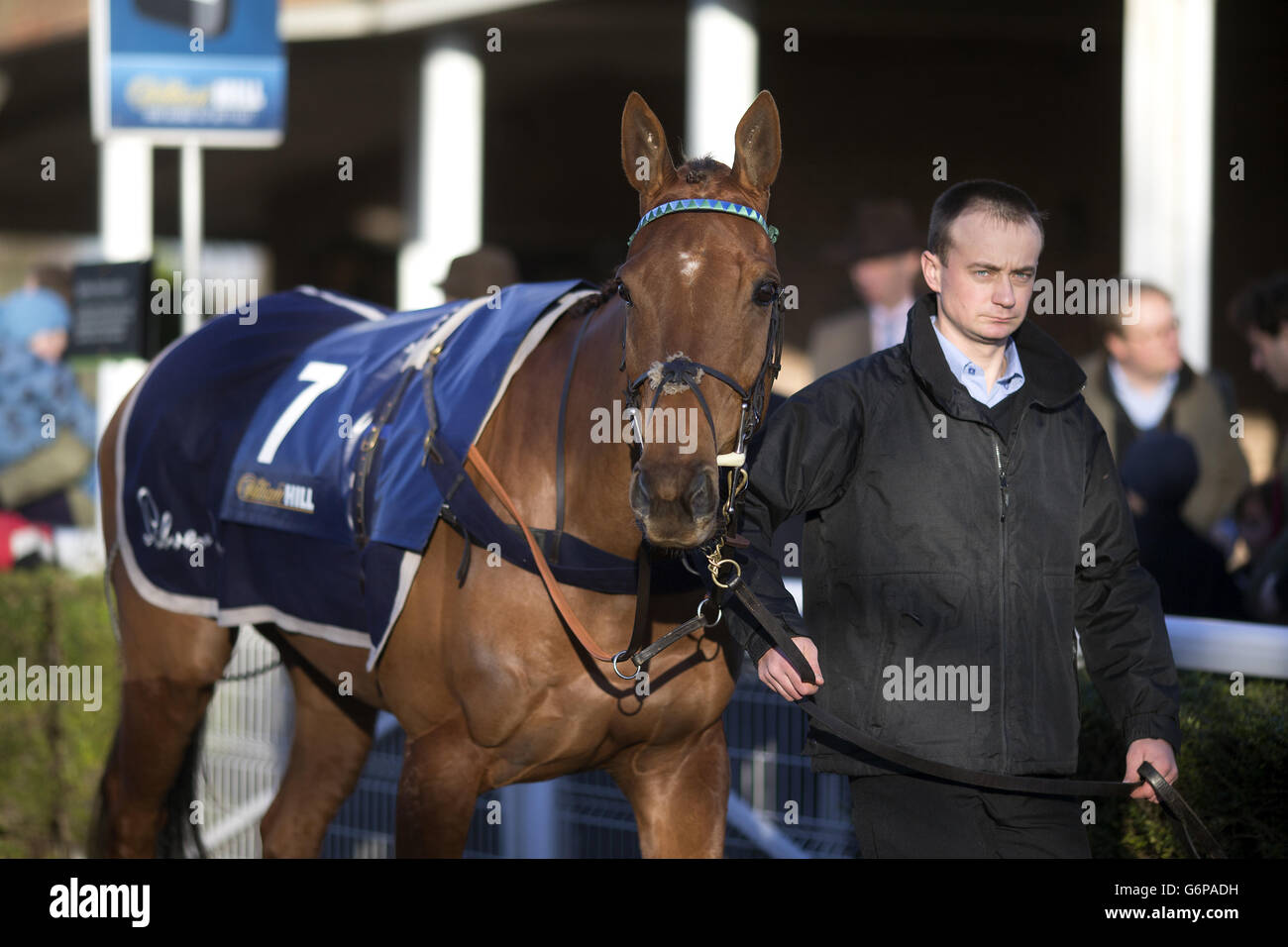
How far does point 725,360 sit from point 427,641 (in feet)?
3.44

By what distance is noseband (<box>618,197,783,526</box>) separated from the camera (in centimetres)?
258

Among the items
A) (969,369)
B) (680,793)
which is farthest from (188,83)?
(969,369)

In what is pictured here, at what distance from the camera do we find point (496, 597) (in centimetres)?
313

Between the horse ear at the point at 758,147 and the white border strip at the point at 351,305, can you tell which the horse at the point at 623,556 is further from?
the white border strip at the point at 351,305

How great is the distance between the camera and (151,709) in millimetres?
4422

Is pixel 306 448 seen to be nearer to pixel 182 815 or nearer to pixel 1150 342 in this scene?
pixel 182 815

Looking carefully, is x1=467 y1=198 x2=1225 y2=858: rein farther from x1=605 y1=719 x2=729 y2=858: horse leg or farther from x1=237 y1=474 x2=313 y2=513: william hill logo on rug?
x1=237 y1=474 x2=313 y2=513: william hill logo on rug

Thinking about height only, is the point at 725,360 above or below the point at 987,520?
above

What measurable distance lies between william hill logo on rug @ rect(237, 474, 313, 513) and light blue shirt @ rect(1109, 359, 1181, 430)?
2.95m

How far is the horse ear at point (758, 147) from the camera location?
2881 mm

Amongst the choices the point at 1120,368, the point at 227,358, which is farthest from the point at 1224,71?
the point at 227,358

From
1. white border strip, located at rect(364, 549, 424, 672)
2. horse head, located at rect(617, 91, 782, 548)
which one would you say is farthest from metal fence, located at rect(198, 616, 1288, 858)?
horse head, located at rect(617, 91, 782, 548)

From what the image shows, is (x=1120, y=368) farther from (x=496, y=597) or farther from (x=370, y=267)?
(x=370, y=267)

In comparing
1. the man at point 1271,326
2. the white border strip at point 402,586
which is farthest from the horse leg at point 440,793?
the man at point 1271,326
